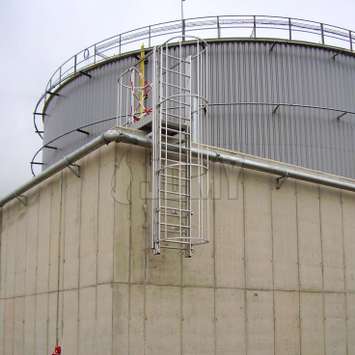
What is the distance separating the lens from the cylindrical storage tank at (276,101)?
790 inches

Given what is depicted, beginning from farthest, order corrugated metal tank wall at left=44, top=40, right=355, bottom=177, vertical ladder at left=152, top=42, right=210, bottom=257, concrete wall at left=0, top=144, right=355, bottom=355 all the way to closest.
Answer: corrugated metal tank wall at left=44, top=40, right=355, bottom=177 → vertical ladder at left=152, top=42, right=210, bottom=257 → concrete wall at left=0, top=144, right=355, bottom=355

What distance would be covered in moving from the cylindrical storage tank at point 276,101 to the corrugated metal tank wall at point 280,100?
32 millimetres

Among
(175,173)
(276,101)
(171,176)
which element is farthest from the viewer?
(276,101)

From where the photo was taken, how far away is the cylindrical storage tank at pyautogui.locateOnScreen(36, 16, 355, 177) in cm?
2006

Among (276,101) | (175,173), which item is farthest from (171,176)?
(276,101)

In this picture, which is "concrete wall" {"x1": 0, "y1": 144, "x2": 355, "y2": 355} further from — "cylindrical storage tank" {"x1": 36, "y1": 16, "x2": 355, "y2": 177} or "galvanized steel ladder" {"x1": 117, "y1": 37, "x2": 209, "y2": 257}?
"cylindrical storage tank" {"x1": 36, "y1": 16, "x2": 355, "y2": 177}

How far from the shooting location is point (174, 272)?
1314 centimetres

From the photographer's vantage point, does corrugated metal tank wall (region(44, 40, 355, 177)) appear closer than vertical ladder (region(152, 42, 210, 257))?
No

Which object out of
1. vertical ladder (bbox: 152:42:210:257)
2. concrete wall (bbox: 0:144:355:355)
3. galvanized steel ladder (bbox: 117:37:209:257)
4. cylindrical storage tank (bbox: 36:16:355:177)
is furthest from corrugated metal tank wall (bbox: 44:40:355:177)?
vertical ladder (bbox: 152:42:210:257)

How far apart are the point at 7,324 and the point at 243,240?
294 inches

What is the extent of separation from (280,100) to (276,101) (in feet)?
0.48

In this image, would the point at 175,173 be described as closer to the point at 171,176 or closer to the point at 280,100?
the point at 171,176

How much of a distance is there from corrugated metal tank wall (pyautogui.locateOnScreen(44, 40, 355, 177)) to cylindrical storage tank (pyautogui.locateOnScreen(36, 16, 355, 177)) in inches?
→ 1.3

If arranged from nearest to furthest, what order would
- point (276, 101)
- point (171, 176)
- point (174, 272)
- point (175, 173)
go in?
point (171, 176), point (174, 272), point (175, 173), point (276, 101)
